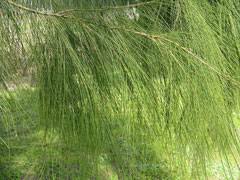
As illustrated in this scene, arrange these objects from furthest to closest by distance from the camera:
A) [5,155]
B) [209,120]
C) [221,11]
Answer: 1. [5,155]
2. [221,11]
3. [209,120]

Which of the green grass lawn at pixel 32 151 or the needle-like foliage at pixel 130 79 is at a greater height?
the needle-like foliage at pixel 130 79

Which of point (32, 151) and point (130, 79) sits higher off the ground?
point (130, 79)

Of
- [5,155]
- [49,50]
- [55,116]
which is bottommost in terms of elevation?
[5,155]

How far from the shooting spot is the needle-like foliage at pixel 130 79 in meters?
0.59

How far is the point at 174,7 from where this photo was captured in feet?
2.17

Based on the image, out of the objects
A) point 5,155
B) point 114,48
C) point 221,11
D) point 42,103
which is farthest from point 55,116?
point 5,155

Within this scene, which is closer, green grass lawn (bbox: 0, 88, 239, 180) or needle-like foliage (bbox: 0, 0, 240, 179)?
needle-like foliage (bbox: 0, 0, 240, 179)

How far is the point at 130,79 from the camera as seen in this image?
1.95 feet

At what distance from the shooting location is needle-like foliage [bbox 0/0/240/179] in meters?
0.59

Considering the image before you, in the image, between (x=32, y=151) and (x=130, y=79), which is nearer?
(x=130, y=79)

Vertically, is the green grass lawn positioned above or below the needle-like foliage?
below

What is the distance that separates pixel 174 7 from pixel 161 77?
0.14 metres

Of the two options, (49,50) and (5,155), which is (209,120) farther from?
(5,155)

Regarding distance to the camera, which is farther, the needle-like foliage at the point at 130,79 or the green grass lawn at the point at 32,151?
the green grass lawn at the point at 32,151
